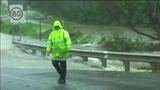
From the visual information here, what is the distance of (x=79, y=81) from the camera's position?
934 centimetres

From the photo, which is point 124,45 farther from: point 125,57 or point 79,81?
point 79,81

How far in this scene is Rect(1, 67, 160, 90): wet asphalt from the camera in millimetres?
8414

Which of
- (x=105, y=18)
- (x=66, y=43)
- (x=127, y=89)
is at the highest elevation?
(x=105, y=18)

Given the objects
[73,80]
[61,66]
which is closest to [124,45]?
[73,80]

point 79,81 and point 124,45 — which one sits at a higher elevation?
point 124,45

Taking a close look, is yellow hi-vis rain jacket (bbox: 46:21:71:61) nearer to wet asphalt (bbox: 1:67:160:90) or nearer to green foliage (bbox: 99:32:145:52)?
wet asphalt (bbox: 1:67:160:90)

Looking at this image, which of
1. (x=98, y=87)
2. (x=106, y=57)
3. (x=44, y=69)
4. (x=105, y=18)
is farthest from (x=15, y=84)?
(x=105, y=18)

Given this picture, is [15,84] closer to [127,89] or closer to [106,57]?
[127,89]

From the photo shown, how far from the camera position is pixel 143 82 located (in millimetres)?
8852

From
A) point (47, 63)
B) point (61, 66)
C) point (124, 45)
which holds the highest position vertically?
point (124, 45)

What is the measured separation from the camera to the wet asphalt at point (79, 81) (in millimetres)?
8414

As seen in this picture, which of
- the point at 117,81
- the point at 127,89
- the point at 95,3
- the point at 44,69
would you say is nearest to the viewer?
the point at 127,89

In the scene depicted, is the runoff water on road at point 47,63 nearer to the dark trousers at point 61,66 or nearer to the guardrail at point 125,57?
the guardrail at point 125,57

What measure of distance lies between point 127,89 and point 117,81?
Result: 3.89 ft
